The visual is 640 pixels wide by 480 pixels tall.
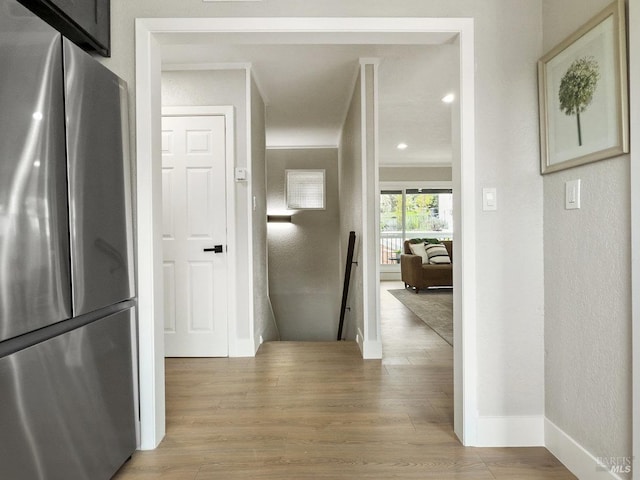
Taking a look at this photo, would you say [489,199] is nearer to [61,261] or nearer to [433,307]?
[61,261]

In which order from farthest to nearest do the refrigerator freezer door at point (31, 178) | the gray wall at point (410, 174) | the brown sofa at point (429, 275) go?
the gray wall at point (410, 174), the brown sofa at point (429, 275), the refrigerator freezer door at point (31, 178)

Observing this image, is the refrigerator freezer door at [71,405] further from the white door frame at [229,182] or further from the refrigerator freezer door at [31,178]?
the white door frame at [229,182]

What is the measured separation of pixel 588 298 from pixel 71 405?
1.99m

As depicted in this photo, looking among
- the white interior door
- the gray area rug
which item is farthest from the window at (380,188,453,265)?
the white interior door

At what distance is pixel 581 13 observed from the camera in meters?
1.61

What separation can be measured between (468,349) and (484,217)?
64 cm

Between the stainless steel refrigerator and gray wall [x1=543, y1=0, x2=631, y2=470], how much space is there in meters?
1.94

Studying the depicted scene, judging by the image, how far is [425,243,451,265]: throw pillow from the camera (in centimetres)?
753

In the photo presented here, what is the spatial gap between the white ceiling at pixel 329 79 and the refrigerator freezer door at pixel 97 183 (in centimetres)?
53

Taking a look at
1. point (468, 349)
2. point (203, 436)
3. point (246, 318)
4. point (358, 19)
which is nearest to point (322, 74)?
point (358, 19)

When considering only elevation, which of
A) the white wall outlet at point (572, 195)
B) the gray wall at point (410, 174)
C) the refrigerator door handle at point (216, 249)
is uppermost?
the gray wall at point (410, 174)

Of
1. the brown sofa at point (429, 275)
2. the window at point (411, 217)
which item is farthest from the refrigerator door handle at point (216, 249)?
the window at point (411, 217)

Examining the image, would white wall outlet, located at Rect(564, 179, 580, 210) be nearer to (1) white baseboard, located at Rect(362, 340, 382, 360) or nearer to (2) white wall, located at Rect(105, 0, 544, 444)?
(2) white wall, located at Rect(105, 0, 544, 444)

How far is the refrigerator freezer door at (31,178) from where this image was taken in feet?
3.59
